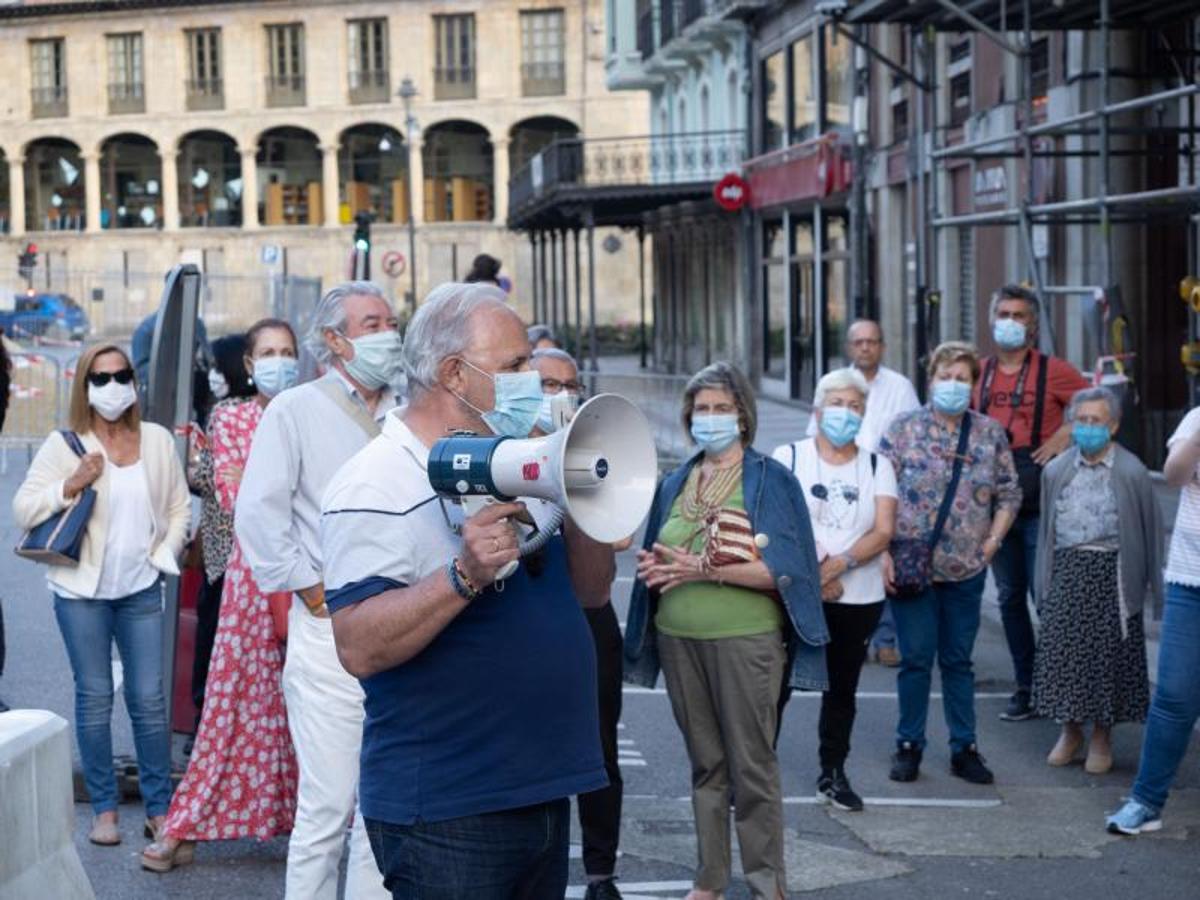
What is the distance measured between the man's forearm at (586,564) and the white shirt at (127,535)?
344cm

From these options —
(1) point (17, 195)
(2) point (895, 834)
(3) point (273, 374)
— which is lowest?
(2) point (895, 834)

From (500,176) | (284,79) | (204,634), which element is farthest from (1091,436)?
(284,79)

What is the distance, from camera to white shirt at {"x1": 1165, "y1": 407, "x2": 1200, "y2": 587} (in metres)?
7.30

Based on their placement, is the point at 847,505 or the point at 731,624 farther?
the point at 847,505

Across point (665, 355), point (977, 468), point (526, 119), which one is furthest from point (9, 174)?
point (977, 468)

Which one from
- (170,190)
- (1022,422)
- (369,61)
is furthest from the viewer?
(170,190)

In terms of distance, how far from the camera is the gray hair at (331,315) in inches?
240

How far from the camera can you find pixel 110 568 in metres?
7.21

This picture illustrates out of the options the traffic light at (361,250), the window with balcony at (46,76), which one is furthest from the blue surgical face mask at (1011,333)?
the window with balcony at (46,76)

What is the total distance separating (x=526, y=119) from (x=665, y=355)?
95.7 ft

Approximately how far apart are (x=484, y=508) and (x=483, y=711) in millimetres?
417

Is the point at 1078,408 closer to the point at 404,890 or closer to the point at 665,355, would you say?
the point at 404,890

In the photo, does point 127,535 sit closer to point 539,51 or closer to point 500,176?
point 500,176

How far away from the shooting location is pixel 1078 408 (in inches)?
342
